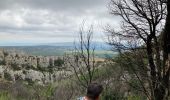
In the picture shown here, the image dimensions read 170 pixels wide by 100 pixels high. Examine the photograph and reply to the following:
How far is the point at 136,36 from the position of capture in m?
19.2

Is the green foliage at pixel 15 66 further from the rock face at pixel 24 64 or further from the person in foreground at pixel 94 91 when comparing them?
the person in foreground at pixel 94 91

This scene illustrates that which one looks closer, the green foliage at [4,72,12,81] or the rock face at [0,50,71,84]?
the green foliage at [4,72,12,81]

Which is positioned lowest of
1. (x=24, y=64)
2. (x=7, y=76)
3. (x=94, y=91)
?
(x=7, y=76)

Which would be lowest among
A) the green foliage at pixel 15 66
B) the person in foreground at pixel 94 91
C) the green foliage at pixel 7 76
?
the green foliage at pixel 7 76

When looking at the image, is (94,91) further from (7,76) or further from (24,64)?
(24,64)

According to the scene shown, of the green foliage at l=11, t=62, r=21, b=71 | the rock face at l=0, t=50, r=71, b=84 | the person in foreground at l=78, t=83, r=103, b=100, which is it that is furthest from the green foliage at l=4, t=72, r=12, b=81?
the person in foreground at l=78, t=83, r=103, b=100

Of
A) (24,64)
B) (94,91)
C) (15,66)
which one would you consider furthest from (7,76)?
(94,91)

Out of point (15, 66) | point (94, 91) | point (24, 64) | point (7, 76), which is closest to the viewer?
point (94, 91)

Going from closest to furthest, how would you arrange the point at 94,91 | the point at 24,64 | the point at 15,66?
the point at 94,91
the point at 15,66
the point at 24,64

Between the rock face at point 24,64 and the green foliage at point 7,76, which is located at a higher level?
the rock face at point 24,64

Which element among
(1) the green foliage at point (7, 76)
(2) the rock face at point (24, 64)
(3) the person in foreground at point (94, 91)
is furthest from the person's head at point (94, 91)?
(2) the rock face at point (24, 64)

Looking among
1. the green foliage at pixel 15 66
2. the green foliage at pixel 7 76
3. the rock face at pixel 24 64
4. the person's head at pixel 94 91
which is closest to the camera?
the person's head at pixel 94 91

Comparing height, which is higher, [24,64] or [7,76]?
[24,64]

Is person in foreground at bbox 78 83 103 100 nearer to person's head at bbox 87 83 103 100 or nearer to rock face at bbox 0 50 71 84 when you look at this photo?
person's head at bbox 87 83 103 100
